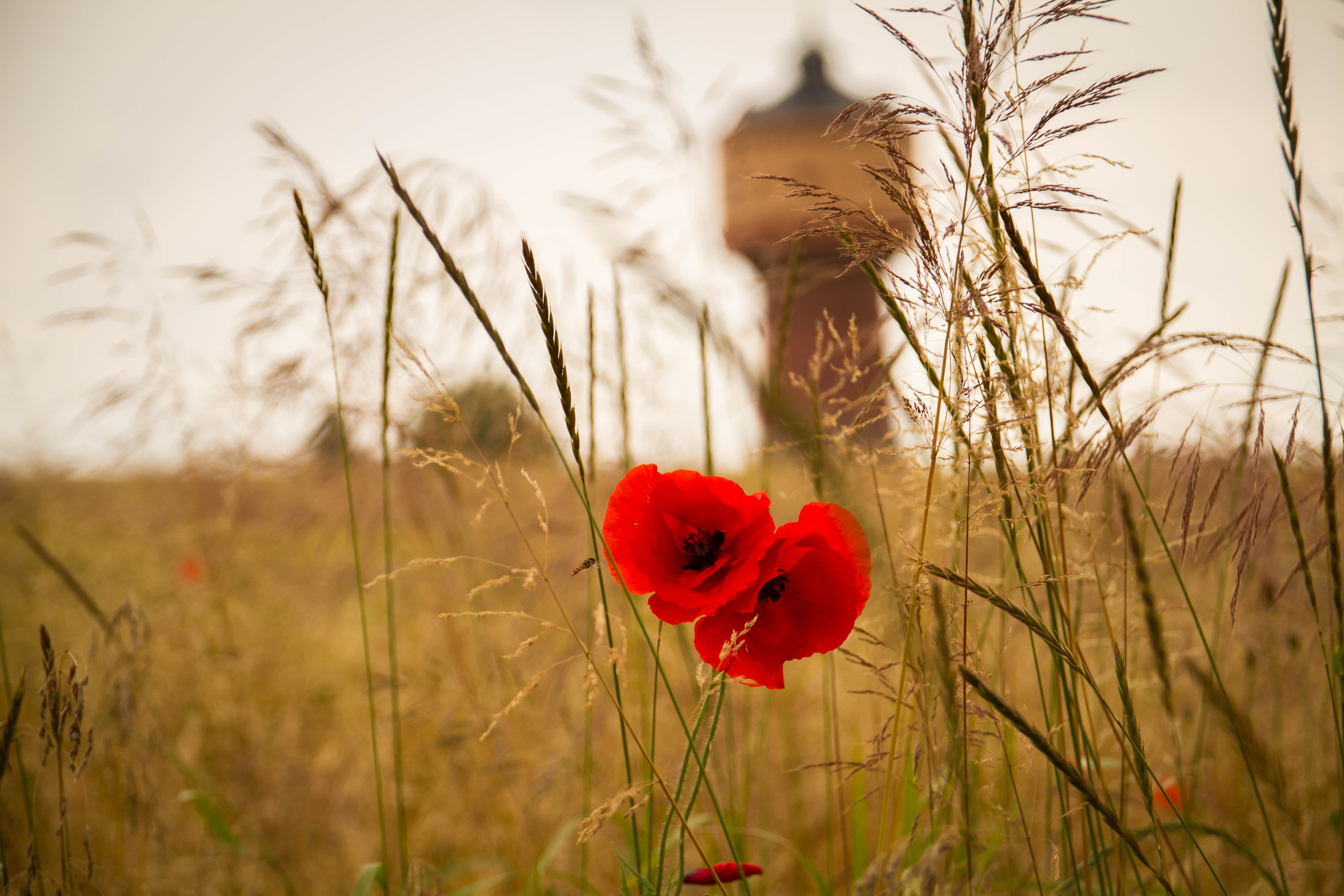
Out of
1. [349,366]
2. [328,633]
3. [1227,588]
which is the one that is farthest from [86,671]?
[1227,588]

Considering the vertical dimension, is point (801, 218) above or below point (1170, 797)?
above

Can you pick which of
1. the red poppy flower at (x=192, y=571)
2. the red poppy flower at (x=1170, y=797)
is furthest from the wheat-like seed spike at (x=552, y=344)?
the red poppy flower at (x=192, y=571)

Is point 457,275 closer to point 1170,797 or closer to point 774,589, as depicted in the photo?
point 774,589

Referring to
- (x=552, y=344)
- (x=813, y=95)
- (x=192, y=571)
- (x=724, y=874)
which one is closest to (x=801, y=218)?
(x=552, y=344)

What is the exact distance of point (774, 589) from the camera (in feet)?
1.97

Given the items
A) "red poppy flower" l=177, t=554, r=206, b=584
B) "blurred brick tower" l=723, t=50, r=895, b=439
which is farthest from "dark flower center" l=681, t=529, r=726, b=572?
"red poppy flower" l=177, t=554, r=206, b=584

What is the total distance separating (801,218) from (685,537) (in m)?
0.47

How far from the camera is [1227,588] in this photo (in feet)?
5.80

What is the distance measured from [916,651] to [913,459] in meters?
0.21

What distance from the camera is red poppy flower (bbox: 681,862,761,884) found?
624mm

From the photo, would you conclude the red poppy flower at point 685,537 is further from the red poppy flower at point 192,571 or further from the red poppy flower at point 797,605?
the red poppy flower at point 192,571

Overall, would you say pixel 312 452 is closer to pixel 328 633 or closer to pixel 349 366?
pixel 349 366

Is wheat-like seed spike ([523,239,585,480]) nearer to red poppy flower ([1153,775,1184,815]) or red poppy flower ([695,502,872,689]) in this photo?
red poppy flower ([695,502,872,689])

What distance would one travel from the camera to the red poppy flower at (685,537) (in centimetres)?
52
